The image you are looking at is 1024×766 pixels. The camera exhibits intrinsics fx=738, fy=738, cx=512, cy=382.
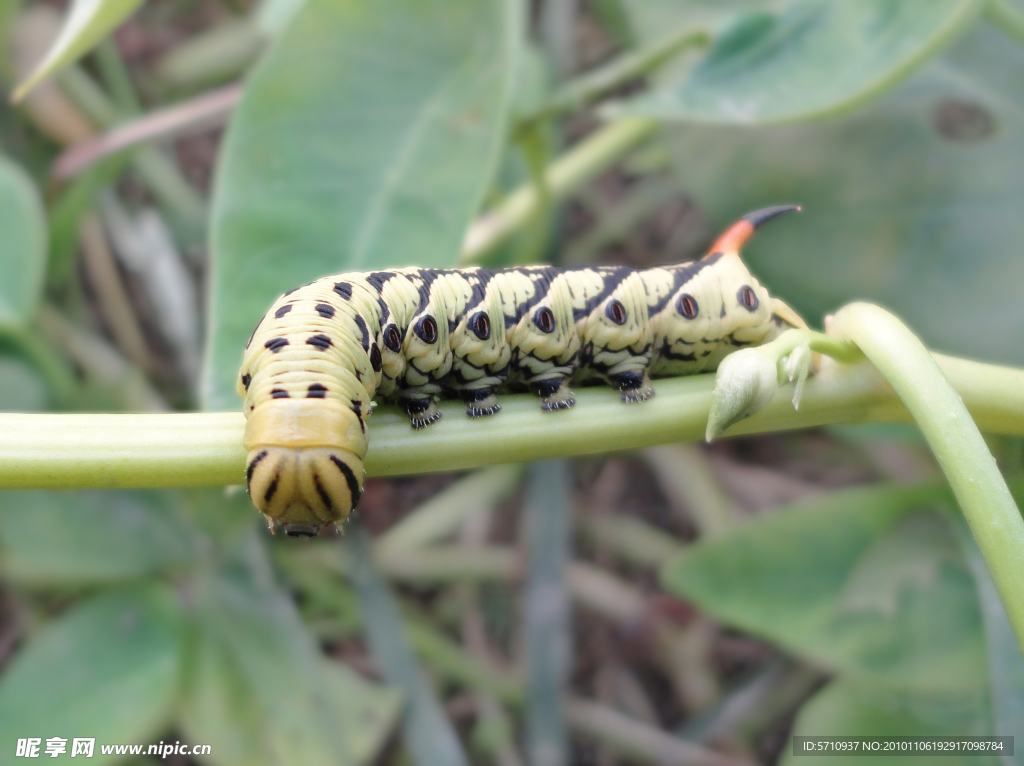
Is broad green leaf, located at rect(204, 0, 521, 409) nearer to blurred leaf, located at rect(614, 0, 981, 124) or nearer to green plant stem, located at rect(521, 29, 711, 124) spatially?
green plant stem, located at rect(521, 29, 711, 124)

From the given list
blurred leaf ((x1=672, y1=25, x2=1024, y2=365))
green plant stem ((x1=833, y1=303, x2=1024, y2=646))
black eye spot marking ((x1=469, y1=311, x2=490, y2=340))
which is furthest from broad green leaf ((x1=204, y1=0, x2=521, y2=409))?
green plant stem ((x1=833, y1=303, x2=1024, y2=646))

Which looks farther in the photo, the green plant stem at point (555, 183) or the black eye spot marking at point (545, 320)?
the green plant stem at point (555, 183)

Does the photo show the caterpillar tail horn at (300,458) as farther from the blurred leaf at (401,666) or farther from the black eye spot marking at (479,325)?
the blurred leaf at (401,666)

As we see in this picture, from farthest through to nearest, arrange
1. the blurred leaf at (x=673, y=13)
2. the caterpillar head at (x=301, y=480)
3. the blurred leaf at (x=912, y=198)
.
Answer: the blurred leaf at (x=673, y=13) → the blurred leaf at (x=912, y=198) → the caterpillar head at (x=301, y=480)

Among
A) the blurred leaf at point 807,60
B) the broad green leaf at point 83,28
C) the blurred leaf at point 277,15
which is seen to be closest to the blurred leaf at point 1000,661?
the blurred leaf at point 807,60

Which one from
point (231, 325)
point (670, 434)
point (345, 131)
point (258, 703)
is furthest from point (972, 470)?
point (258, 703)

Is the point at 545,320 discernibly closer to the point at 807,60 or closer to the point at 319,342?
the point at 319,342

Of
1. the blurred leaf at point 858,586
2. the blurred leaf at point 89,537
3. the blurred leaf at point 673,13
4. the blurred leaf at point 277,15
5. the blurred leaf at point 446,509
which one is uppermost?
Answer: the blurred leaf at point 673,13
